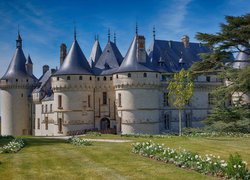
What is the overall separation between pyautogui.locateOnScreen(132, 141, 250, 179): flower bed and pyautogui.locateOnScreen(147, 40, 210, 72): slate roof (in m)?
28.8

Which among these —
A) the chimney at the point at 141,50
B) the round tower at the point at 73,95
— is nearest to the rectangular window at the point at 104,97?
the round tower at the point at 73,95

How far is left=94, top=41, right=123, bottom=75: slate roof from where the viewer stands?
147ft

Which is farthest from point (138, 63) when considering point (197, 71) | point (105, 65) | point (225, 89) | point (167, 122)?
point (225, 89)

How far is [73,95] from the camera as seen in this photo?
42.3 metres

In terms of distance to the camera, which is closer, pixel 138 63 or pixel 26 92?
pixel 138 63

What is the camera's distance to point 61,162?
49.0 ft

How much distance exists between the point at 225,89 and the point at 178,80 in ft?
34.0

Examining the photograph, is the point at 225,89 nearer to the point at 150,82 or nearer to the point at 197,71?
the point at 197,71

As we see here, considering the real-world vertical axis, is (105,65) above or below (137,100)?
above

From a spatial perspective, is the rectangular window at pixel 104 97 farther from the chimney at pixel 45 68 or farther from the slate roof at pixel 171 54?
the chimney at pixel 45 68

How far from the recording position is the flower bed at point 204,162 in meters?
10.9

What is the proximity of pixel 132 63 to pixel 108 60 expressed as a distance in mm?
5560

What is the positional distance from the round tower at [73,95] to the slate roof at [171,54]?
28.4ft

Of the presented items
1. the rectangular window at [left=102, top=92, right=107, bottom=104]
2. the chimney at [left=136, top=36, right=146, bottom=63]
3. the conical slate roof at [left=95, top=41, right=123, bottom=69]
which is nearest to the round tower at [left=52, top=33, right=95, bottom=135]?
the rectangular window at [left=102, top=92, right=107, bottom=104]
